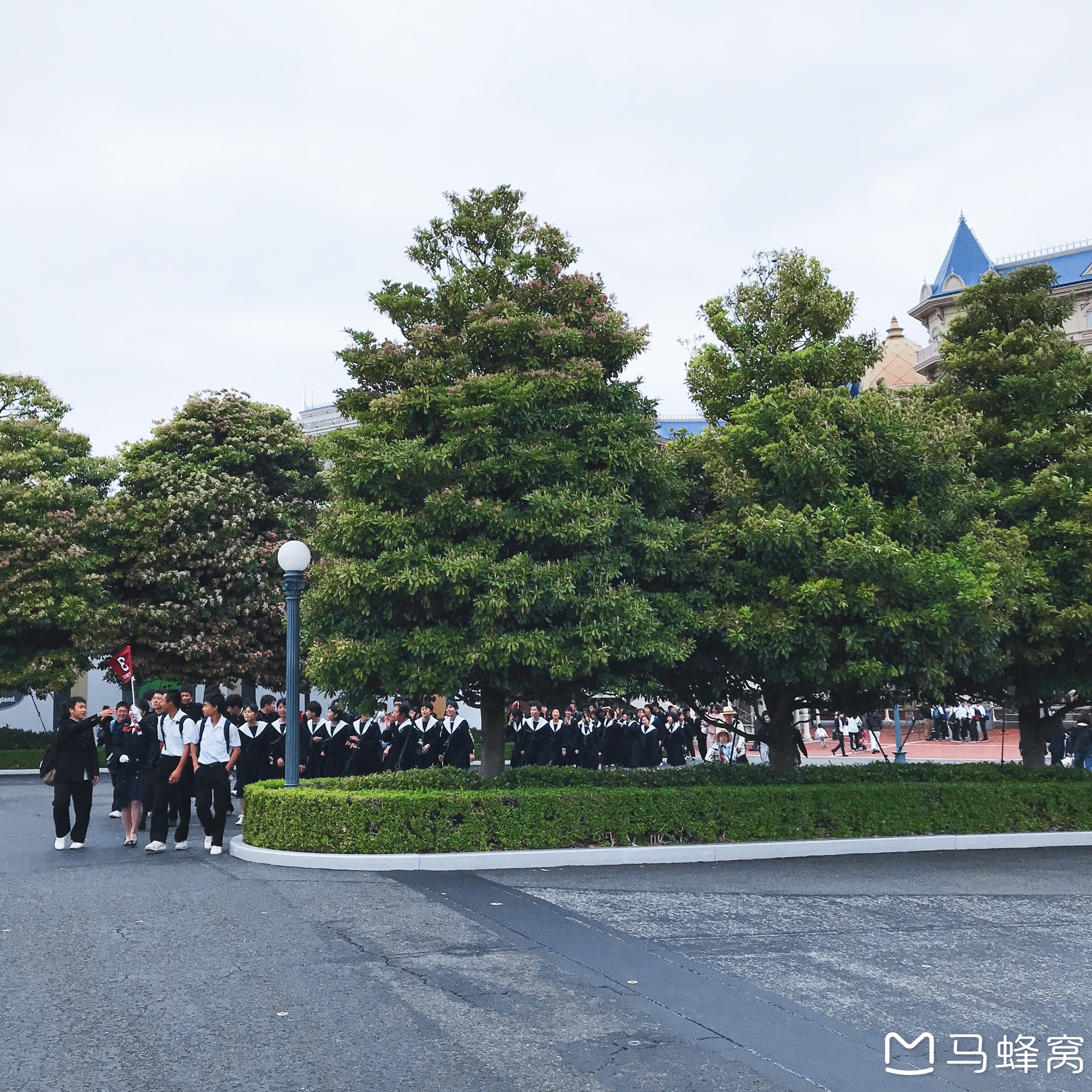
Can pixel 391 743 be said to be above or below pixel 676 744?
above

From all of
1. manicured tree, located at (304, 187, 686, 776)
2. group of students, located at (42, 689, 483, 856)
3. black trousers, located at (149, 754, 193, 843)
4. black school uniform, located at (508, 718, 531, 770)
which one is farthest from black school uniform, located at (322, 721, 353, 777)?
black school uniform, located at (508, 718, 531, 770)

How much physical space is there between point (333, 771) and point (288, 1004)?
13.1m

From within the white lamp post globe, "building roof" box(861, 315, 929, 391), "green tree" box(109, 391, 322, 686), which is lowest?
the white lamp post globe

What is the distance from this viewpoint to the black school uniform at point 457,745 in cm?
2075

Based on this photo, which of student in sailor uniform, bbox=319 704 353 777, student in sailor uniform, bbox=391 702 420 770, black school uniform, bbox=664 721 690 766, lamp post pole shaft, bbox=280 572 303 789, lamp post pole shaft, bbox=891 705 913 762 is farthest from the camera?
black school uniform, bbox=664 721 690 766

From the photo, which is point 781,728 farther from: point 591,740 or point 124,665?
point 124,665

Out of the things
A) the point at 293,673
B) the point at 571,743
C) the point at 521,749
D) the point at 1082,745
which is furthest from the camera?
the point at 571,743

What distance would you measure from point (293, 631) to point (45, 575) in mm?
17645

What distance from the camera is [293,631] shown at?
14.2 metres

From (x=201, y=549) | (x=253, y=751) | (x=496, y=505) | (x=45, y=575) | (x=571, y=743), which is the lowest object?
(x=571, y=743)

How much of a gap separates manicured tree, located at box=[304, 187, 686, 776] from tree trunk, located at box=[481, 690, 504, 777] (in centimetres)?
10

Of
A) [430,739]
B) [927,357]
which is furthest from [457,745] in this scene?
[927,357]

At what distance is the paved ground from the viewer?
18.6 feet

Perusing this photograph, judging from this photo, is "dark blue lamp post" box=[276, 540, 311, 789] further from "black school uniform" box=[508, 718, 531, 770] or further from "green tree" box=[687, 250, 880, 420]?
"black school uniform" box=[508, 718, 531, 770]
